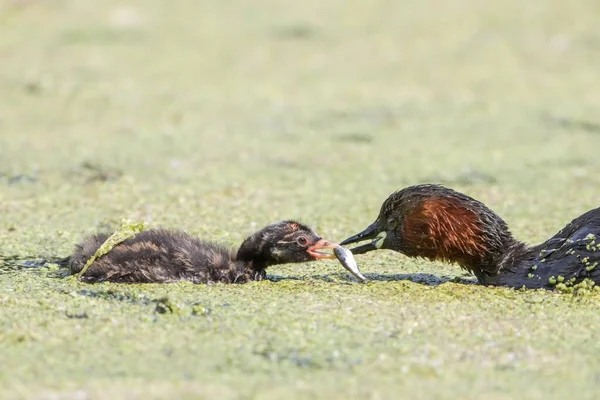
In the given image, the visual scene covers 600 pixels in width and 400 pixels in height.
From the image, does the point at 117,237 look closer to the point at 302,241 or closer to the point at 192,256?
the point at 192,256

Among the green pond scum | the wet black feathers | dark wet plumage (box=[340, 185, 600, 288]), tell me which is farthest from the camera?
the wet black feathers

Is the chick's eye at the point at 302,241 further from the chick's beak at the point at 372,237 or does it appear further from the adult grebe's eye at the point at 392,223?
the adult grebe's eye at the point at 392,223

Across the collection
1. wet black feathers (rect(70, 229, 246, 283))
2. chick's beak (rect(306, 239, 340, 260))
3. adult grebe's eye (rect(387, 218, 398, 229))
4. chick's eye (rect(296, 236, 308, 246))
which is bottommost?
wet black feathers (rect(70, 229, 246, 283))

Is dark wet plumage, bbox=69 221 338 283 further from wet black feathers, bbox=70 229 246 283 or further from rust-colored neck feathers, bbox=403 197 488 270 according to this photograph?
rust-colored neck feathers, bbox=403 197 488 270

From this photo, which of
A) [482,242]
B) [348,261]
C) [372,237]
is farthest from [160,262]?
[482,242]

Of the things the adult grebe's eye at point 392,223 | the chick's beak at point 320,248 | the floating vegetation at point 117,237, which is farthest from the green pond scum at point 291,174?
the adult grebe's eye at point 392,223

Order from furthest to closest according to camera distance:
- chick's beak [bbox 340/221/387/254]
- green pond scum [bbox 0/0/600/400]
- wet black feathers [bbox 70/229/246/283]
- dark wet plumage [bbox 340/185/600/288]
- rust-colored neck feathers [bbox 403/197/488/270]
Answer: chick's beak [bbox 340/221/387/254] → rust-colored neck feathers [bbox 403/197/488/270] → wet black feathers [bbox 70/229/246/283] → dark wet plumage [bbox 340/185/600/288] → green pond scum [bbox 0/0/600/400]

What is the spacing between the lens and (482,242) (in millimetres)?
5707

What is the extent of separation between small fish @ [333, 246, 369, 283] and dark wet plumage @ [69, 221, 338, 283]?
8 centimetres

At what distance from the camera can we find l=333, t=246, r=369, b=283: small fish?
570 centimetres

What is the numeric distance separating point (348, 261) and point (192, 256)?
31.5 inches

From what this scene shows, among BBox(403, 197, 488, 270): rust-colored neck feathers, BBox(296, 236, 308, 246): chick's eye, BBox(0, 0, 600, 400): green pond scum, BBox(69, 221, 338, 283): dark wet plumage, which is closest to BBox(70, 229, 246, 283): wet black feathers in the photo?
BBox(69, 221, 338, 283): dark wet plumage

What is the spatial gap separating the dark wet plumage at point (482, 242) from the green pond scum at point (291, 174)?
0.35ft

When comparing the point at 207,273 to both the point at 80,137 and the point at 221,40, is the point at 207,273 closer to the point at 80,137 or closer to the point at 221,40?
the point at 80,137
